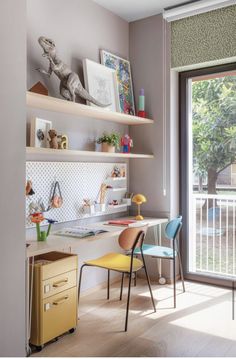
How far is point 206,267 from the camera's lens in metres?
3.73

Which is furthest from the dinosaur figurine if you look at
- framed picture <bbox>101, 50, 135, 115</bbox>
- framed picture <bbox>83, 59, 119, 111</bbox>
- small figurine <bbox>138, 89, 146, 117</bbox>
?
small figurine <bbox>138, 89, 146, 117</bbox>

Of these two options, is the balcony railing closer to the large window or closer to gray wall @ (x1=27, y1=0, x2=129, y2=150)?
the large window

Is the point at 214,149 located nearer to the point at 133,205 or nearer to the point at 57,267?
the point at 133,205

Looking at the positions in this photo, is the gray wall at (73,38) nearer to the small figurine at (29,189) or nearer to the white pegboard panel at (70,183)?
the white pegboard panel at (70,183)

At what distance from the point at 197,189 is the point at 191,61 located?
1289 mm

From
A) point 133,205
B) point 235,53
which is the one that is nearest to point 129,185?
point 133,205

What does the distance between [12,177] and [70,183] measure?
1.19m

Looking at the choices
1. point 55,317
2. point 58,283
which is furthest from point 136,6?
point 55,317

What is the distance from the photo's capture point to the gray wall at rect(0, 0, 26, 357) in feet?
6.07

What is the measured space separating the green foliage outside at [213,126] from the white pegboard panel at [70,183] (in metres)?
0.89

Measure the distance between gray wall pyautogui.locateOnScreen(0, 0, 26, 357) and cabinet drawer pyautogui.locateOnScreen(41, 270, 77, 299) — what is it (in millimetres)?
333

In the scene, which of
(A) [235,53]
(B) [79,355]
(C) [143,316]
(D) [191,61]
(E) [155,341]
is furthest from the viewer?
(D) [191,61]

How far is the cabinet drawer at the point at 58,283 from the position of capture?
2.28 m

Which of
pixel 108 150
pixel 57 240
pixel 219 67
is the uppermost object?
pixel 219 67
